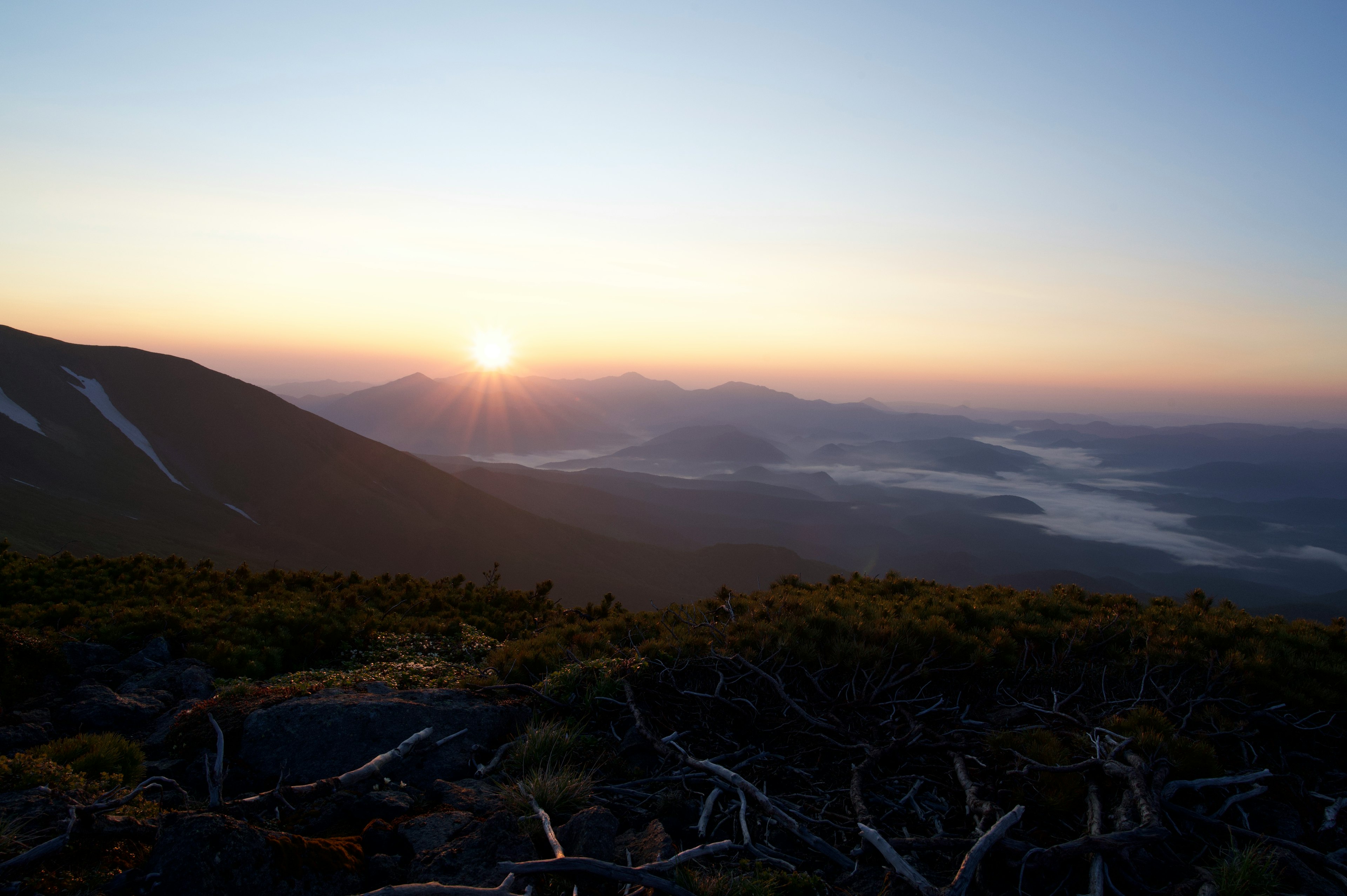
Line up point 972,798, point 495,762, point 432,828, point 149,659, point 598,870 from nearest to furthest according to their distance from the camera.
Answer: point 598,870
point 432,828
point 972,798
point 495,762
point 149,659

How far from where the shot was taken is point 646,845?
15.3 feet

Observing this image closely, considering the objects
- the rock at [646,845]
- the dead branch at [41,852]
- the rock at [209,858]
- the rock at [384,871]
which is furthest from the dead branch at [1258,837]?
the dead branch at [41,852]

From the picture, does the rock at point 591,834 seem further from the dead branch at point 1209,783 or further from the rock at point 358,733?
the dead branch at point 1209,783

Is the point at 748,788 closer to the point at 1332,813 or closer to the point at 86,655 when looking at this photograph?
the point at 1332,813

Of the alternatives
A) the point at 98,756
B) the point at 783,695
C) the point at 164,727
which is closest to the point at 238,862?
the point at 98,756

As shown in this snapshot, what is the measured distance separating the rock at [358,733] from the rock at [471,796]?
0.37 m

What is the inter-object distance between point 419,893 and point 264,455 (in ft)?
427

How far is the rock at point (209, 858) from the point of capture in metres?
3.68

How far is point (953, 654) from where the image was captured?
8.15m

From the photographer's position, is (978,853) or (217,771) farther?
(217,771)

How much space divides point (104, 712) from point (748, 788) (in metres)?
7.40

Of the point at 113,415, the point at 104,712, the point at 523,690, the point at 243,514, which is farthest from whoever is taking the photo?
the point at 113,415

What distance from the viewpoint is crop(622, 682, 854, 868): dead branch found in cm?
474

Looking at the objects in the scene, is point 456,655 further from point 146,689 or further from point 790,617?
point 790,617
